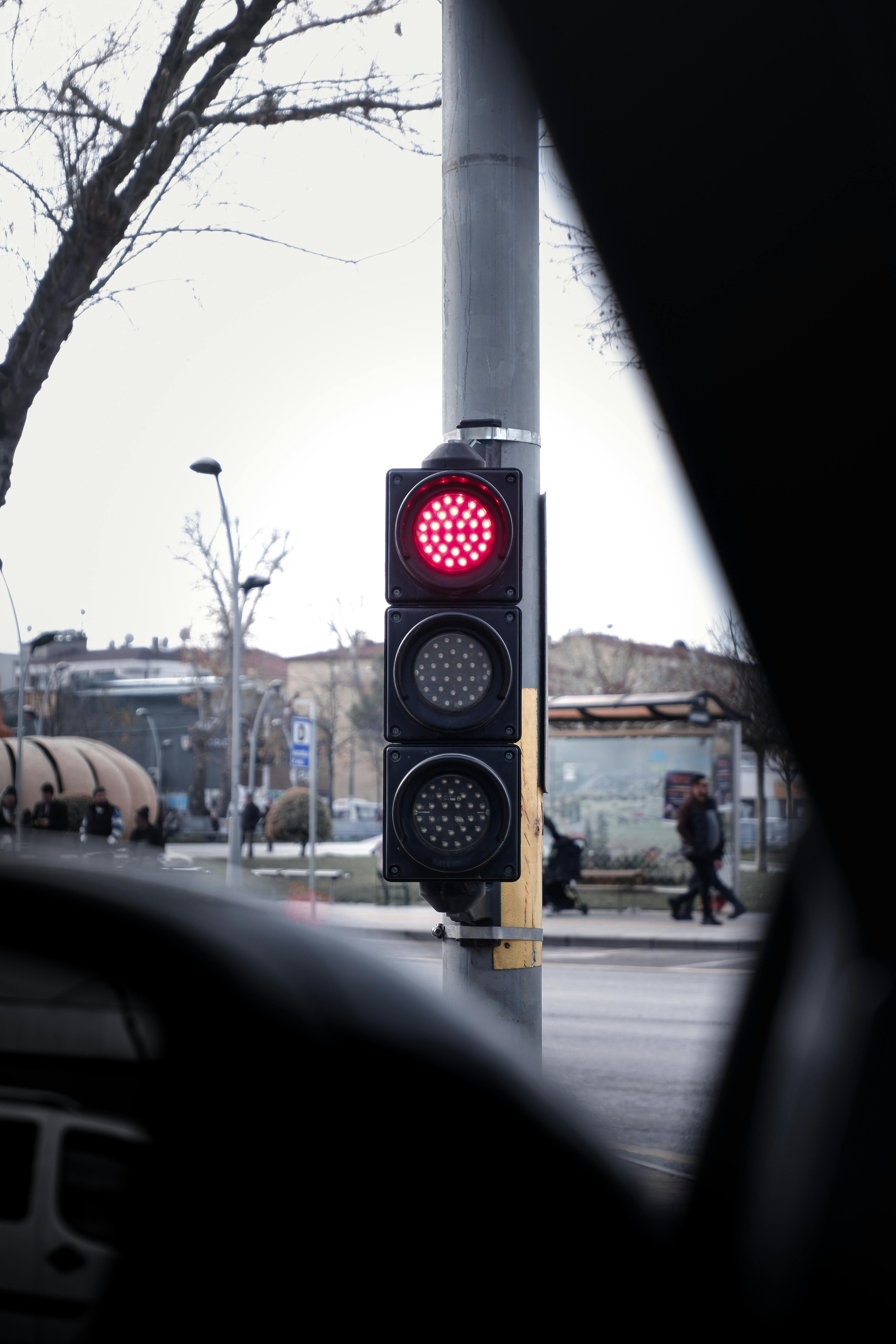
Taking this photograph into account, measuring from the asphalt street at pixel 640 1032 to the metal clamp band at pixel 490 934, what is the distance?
0.36 m

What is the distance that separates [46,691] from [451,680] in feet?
156

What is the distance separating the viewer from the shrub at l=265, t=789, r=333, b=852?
3800 cm

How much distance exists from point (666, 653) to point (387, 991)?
47.2 metres

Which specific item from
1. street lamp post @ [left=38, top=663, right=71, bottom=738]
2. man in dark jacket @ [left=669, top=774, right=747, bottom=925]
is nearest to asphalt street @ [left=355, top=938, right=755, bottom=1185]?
man in dark jacket @ [left=669, top=774, right=747, bottom=925]

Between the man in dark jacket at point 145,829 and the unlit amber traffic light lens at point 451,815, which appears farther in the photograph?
the man in dark jacket at point 145,829

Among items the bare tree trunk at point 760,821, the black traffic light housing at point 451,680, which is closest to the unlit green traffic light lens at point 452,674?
the black traffic light housing at point 451,680

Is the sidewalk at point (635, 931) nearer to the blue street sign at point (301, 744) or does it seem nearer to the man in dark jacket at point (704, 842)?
the man in dark jacket at point (704, 842)

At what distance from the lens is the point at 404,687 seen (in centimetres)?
321

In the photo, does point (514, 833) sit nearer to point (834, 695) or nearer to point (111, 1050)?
point (834, 695)

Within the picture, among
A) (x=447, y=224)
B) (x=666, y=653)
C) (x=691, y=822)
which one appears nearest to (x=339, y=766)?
(x=666, y=653)

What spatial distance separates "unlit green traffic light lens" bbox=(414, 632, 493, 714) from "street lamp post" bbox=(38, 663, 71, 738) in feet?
152

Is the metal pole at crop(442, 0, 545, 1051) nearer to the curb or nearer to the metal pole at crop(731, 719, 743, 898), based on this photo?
the curb

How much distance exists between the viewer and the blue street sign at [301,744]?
17500mm

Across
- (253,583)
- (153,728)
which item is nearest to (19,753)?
(253,583)
